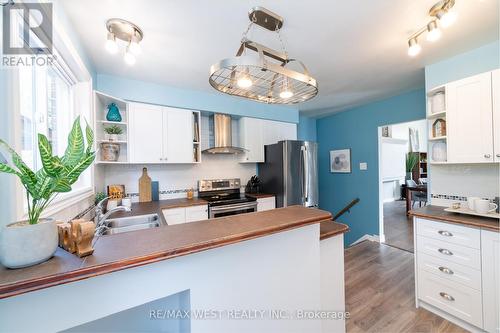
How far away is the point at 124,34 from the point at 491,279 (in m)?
3.46

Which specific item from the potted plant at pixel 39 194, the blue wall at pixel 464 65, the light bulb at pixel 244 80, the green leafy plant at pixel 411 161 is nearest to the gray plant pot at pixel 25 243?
the potted plant at pixel 39 194

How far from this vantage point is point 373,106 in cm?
370

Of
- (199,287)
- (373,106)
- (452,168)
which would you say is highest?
(373,106)

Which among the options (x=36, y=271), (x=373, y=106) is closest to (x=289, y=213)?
(x=36, y=271)

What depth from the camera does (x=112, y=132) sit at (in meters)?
2.41

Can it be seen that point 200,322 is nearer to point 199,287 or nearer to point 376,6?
point 199,287

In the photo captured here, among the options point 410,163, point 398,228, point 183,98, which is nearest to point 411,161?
point 410,163

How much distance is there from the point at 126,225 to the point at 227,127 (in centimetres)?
196

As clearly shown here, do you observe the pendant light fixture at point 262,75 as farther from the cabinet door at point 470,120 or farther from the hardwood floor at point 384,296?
the hardwood floor at point 384,296

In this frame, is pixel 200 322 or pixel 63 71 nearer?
pixel 200 322

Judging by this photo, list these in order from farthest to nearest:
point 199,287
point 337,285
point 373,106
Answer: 1. point 373,106
2. point 337,285
3. point 199,287

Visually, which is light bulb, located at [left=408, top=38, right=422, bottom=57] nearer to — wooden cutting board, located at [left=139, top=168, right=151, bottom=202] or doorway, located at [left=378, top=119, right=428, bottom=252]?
wooden cutting board, located at [left=139, top=168, right=151, bottom=202]

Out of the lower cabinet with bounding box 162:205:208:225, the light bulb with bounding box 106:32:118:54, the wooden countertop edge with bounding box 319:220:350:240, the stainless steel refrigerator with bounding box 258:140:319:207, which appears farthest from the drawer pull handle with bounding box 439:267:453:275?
the light bulb with bounding box 106:32:118:54

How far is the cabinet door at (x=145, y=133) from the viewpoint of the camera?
8.34ft
